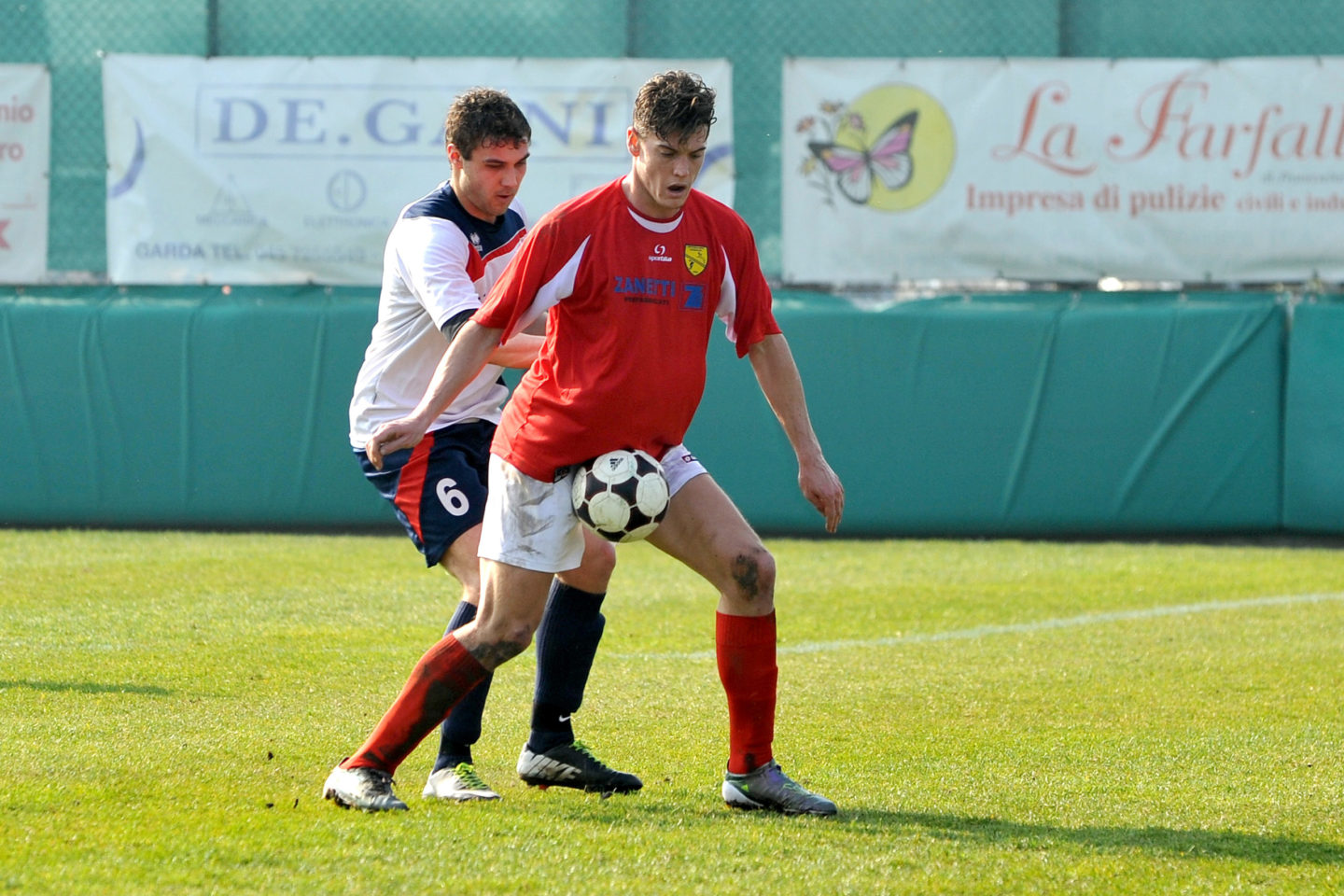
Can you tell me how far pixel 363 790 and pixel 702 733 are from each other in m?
1.63

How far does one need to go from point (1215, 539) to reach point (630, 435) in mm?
8335

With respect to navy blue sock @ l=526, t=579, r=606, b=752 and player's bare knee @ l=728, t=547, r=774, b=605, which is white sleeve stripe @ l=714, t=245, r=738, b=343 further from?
navy blue sock @ l=526, t=579, r=606, b=752

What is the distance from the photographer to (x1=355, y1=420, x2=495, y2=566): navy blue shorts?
188 inches

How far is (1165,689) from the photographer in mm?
6508

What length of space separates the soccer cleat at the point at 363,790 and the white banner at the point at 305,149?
776 centimetres

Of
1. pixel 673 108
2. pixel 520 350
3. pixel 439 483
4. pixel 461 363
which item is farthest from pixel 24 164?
pixel 673 108

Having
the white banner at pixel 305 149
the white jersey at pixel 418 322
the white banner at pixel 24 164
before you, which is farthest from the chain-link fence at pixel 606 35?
the white jersey at pixel 418 322

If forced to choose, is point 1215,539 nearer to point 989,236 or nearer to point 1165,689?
point 989,236

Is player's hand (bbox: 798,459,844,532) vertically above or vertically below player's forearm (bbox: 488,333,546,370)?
below

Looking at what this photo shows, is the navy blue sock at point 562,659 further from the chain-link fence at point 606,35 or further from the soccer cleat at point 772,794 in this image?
the chain-link fence at point 606,35

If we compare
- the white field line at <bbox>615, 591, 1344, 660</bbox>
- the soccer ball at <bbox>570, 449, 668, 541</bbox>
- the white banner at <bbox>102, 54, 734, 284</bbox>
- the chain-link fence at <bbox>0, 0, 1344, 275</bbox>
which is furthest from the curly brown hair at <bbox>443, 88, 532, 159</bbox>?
the chain-link fence at <bbox>0, 0, 1344, 275</bbox>

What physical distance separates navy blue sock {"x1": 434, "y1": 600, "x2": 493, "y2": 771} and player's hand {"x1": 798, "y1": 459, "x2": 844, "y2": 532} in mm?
1021

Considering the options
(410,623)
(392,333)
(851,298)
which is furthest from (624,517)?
(851,298)

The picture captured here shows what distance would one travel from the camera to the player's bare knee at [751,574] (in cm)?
436
